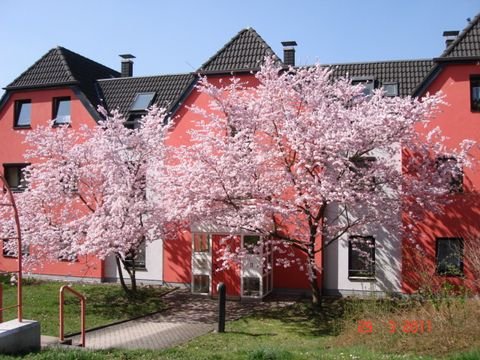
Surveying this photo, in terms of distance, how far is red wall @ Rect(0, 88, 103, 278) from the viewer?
21.6 metres

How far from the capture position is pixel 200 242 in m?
19.2

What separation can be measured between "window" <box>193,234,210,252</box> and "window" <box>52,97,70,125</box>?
829 centimetres

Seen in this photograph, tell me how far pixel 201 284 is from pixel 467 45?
496 inches

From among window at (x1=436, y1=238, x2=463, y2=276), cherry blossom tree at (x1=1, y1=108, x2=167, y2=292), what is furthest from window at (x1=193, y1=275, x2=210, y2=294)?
window at (x1=436, y1=238, x2=463, y2=276)

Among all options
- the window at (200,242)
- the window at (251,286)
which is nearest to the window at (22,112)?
the window at (200,242)

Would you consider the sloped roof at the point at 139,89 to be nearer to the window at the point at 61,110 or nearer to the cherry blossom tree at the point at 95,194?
the window at the point at 61,110

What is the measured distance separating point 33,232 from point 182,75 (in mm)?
9547

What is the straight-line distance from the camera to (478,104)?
18.0 metres

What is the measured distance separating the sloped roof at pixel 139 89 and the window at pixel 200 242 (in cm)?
592

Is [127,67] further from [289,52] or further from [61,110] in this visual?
[289,52]

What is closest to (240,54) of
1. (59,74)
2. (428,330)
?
(59,74)

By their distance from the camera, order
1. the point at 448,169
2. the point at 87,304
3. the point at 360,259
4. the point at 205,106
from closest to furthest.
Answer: the point at 448,169 → the point at 87,304 → the point at 360,259 → the point at 205,106

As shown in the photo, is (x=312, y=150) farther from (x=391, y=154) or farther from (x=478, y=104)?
(x=478, y=104)

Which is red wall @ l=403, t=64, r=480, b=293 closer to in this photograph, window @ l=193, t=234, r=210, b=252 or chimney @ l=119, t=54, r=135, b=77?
window @ l=193, t=234, r=210, b=252
